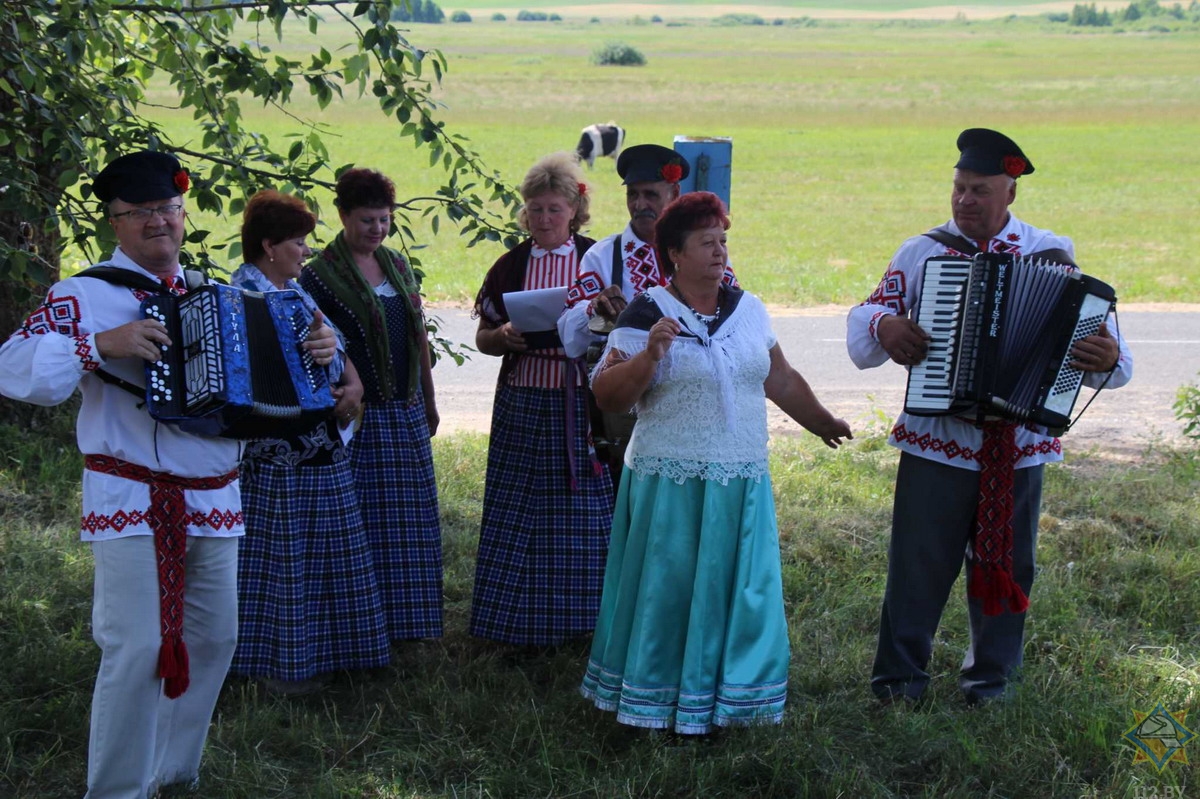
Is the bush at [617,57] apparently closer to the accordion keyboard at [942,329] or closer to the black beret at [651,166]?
the black beret at [651,166]

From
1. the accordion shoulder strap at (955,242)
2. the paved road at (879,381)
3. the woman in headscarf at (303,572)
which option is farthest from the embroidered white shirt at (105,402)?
the paved road at (879,381)

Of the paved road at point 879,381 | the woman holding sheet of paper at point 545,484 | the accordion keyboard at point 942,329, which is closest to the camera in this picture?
the accordion keyboard at point 942,329

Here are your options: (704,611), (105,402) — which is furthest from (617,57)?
(105,402)

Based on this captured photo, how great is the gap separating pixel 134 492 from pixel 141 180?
889 mm

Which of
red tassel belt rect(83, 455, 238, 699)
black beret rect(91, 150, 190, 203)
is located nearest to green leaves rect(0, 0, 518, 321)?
black beret rect(91, 150, 190, 203)

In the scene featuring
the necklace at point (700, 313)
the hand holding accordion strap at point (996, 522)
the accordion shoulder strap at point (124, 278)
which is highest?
the accordion shoulder strap at point (124, 278)

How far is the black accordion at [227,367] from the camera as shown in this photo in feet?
11.7

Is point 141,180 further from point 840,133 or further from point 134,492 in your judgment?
point 840,133

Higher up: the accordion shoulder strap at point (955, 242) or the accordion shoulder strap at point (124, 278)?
the accordion shoulder strap at point (955, 242)

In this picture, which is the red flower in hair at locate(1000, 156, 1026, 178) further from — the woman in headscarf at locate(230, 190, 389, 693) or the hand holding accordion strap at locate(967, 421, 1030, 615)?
the woman in headscarf at locate(230, 190, 389, 693)

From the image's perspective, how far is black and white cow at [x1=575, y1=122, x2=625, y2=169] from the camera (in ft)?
87.6

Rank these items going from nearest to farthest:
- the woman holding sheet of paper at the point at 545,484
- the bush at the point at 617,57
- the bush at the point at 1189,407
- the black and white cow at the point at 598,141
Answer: the woman holding sheet of paper at the point at 545,484, the bush at the point at 1189,407, the black and white cow at the point at 598,141, the bush at the point at 617,57

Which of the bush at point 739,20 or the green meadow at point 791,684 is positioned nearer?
the green meadow at point 791,684

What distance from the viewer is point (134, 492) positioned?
3680mm
